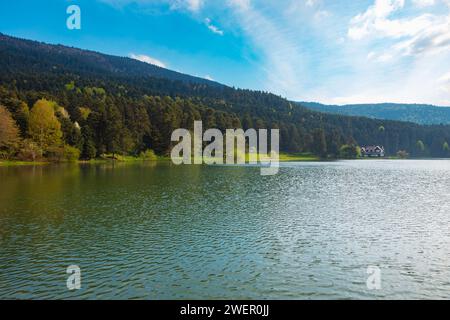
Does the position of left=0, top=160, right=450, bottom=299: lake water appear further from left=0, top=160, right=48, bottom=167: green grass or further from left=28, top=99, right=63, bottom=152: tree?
left=28, top=99, right=63, bottom=152: tree

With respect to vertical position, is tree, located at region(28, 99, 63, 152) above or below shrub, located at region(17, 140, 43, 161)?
above

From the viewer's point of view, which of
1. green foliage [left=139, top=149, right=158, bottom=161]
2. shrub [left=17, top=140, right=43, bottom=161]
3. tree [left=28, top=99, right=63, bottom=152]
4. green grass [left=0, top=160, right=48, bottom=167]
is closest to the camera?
green grass [left=0, top=160, right=48, bottom=167]

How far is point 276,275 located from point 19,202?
3006cm

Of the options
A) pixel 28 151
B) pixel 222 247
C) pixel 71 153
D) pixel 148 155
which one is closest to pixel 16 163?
pixel 28 151

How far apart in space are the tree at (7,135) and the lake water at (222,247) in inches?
2212

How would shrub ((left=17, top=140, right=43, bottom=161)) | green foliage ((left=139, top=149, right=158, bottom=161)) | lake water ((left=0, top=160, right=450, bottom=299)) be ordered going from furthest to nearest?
green foliage ((left=139, top=149, right=158, bottom=161)) < shrub ((left=17, top=140, right=43, bottom=161)) < lake water ((left=0, top=160, right=450, bottom=299))

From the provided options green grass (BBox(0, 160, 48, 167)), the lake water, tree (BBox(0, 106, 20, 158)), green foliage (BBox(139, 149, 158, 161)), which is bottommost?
the lake water

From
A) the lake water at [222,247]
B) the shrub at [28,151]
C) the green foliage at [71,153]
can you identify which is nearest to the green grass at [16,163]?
the shrub at [28,151]

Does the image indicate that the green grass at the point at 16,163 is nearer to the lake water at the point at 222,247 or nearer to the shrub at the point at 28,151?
the shrub at the point at 28,151

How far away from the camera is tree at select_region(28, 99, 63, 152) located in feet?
328

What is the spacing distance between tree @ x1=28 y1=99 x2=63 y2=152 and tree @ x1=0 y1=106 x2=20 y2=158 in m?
5.39

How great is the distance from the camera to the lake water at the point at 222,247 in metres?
15.8

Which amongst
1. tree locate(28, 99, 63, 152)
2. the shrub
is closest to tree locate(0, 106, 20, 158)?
the shrub
